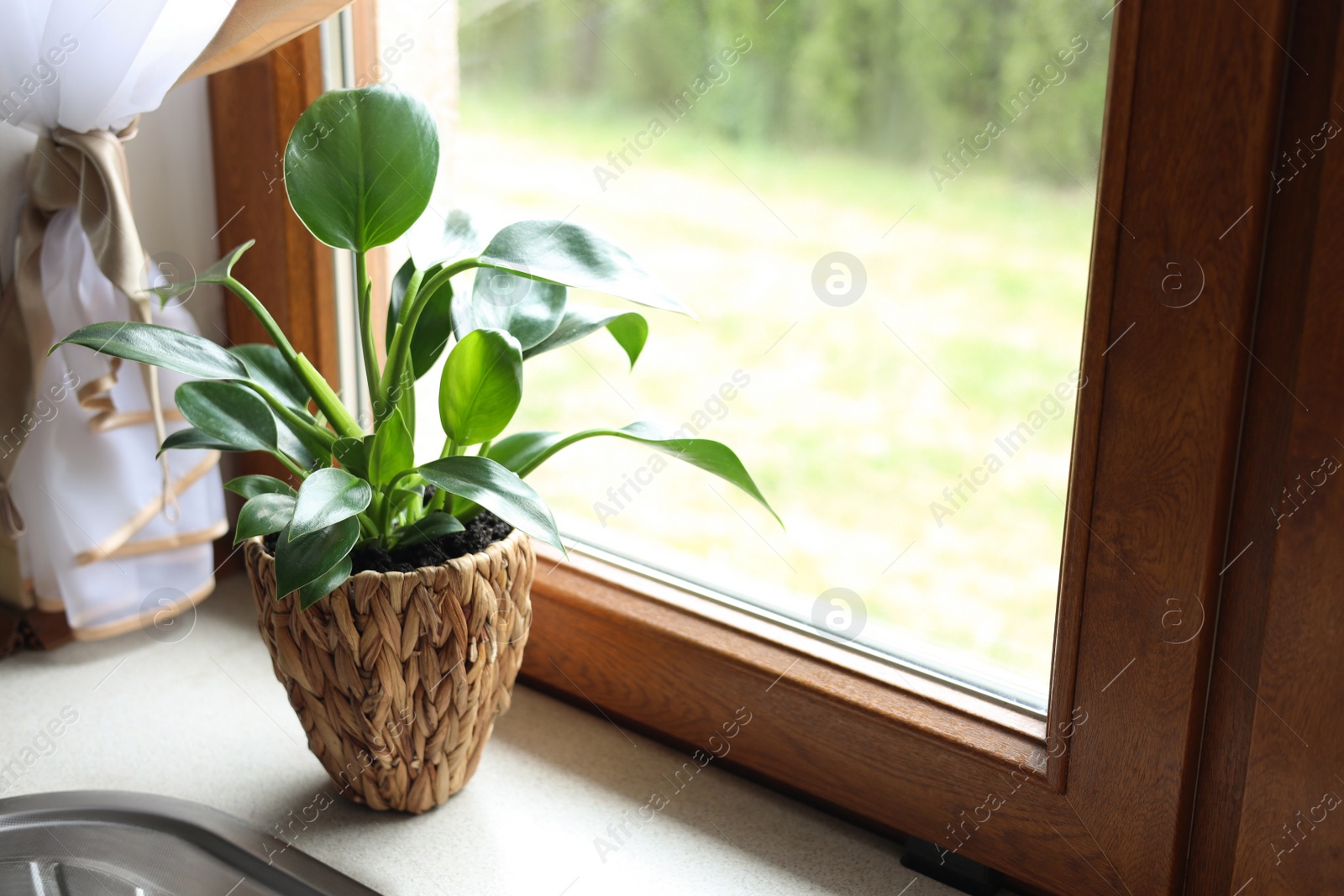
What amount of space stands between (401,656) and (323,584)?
0.10 m

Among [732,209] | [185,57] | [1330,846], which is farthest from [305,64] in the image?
[1330,846]

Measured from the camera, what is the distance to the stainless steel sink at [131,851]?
2.94 feet

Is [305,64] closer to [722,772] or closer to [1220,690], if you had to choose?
[722,772]

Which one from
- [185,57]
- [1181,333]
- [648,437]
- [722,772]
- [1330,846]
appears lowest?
[722,772]

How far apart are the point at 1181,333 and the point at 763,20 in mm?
511

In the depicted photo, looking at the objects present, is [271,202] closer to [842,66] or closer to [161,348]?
[161,348]

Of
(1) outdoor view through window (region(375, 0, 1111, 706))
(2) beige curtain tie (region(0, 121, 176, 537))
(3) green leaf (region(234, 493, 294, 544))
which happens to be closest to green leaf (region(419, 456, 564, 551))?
(3) green leaf (region(234, 493, 294, 544))

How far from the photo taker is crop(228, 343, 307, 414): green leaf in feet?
3.01

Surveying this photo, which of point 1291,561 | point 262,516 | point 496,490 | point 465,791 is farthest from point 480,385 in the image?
point 1291,561

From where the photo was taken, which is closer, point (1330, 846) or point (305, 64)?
point (1330, 846)

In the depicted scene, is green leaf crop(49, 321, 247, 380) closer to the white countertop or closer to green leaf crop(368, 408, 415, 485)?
green leaf crop(368, 408, 415, 485)

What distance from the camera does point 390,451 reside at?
0.84 m

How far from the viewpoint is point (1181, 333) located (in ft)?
2.38

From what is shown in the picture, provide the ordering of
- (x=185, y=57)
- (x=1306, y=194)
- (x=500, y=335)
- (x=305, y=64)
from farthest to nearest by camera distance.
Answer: (x=305, y=64)
(x=185, y=57)
(x=500, y=335)
(x=1306, y=194)
